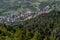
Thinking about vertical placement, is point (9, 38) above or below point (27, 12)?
above

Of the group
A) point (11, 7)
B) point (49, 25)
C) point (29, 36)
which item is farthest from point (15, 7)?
point (29, 36)

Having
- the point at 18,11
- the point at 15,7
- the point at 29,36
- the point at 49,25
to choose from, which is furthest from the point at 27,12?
the point at 29,36

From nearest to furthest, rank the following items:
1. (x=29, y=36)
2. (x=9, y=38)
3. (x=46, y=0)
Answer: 1. (x=9, y=38)
2. (x=29, y=36)
3. (x=46, y=0)

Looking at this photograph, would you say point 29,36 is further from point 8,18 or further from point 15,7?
point 15,7

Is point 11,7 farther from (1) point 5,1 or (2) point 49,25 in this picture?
(2) point 49,25

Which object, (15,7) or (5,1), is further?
(5,1)

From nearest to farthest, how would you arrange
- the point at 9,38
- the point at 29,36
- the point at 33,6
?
the point at 9,38 → the point at 29,36 → the point at 33,6

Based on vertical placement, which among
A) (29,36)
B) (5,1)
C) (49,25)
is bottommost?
(5,1)

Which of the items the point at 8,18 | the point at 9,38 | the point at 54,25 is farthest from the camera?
the point at 8,18

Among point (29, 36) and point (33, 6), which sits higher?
point (29, 36)
